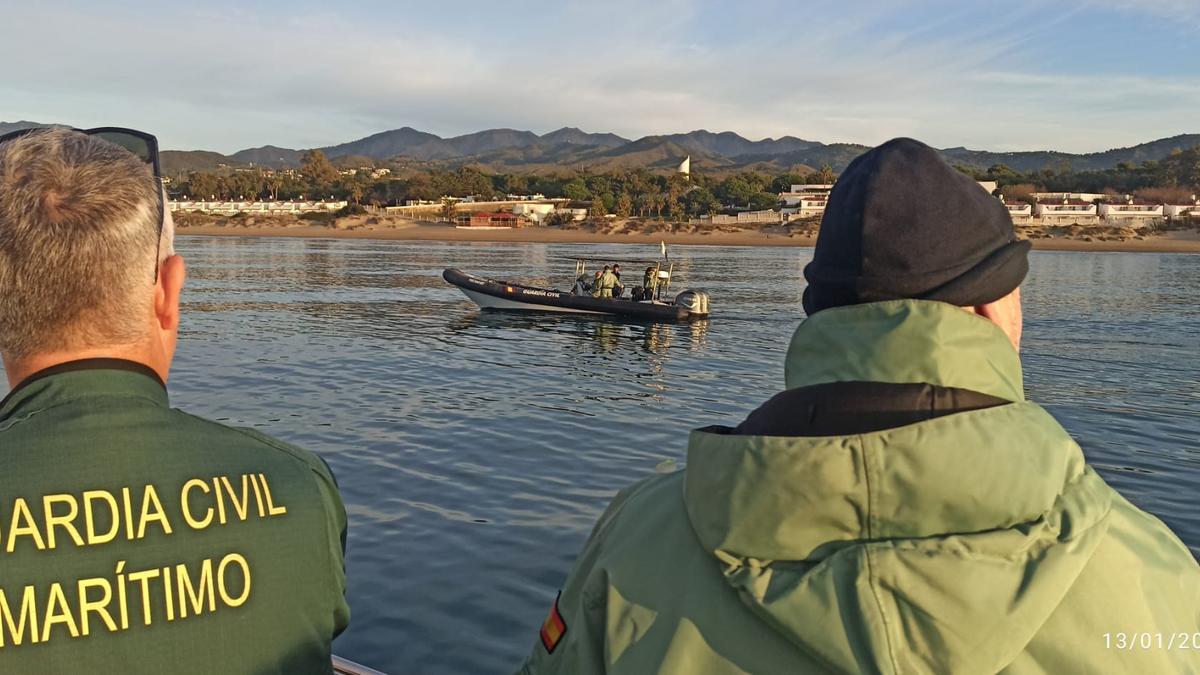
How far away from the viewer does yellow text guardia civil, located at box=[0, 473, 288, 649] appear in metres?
1.91

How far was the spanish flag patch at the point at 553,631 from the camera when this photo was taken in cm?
190

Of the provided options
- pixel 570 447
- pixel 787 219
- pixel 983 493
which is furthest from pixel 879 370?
pixel 787 219

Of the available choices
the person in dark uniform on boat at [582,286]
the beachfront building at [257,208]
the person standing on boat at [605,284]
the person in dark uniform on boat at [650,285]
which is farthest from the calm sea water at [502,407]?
the beachfront building at [257,208]

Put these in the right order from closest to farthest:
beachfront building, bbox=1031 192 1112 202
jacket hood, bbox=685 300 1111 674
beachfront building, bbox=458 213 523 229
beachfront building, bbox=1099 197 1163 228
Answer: jacket hood, bbox=685 300 1111 674 → beachfront building, bbox=1099 197 1163 228 → beachfront building, bbox=458 213 523 229 → beachfront building, bbox=1031 192 1112 202

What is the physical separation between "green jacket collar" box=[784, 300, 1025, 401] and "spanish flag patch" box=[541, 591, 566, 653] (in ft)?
2.23

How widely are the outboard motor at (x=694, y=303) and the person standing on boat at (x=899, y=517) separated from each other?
92.8ft

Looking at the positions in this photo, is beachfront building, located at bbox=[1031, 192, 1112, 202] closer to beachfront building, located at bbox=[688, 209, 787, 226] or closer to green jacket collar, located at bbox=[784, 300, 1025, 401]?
beachfront building, located at bbox=[688, 209, 787, 226]

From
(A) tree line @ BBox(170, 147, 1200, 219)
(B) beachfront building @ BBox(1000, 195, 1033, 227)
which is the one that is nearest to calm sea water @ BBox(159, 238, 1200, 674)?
(B) beachfront building @ BBox(1000, 195, 1033, 227)

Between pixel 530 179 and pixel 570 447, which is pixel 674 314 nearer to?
pixel 570 447

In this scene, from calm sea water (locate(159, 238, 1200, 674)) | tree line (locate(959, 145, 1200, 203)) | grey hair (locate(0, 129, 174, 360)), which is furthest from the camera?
tree line (locate(959, 145, 1200, 203))

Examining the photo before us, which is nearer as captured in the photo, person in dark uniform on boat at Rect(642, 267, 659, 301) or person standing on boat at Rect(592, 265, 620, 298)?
person standing on boat at Rect(592, 265, 620, 298)

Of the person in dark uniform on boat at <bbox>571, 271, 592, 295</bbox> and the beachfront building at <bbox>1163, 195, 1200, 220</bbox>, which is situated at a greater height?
the beachfront building at <bbox>1163, 195, 1200, 220</bbox>

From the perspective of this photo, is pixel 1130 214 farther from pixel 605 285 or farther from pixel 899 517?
pixel 899 517
